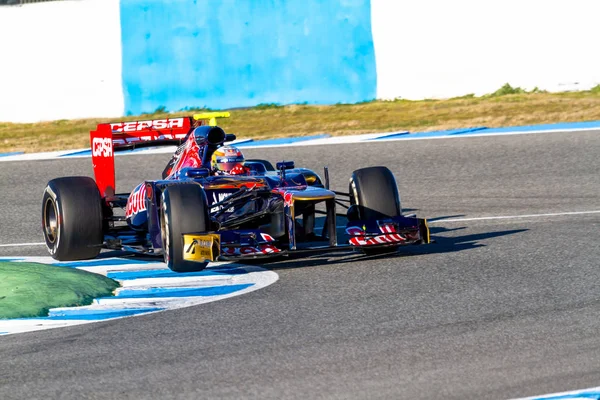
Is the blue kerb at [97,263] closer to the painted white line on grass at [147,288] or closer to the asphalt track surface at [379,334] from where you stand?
the painted white line on grass at [147,288]

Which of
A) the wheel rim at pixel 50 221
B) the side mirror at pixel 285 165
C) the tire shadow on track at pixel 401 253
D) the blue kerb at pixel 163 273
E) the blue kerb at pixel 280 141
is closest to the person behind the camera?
the blue kerb at pixel 163 273

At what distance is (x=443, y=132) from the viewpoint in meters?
16.0

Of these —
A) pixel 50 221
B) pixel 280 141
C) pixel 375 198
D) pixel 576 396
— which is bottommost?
pixel 576 396

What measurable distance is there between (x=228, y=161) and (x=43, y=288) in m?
2.15

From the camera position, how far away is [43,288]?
7555mm

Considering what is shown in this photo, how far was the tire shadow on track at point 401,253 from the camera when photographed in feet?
28.6

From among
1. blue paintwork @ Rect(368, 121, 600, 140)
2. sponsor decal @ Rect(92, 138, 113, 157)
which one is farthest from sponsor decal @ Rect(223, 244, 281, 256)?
blue paintwork @ Rect(368, 121, 600, 140)

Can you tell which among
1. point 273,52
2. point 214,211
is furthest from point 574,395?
point 273,52

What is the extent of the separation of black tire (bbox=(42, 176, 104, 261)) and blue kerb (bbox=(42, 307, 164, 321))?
1920mm

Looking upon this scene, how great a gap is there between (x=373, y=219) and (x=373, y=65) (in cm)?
968

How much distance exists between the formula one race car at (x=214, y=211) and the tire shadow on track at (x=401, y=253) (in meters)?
0.13

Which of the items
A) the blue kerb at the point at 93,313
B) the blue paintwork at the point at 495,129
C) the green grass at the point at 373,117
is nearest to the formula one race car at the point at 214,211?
the blue kerb at the point at 93,313

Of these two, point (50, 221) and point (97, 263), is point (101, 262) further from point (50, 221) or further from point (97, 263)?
point (50, 221)

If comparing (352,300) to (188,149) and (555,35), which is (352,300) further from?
(555,35)
